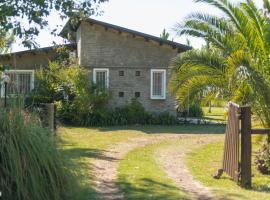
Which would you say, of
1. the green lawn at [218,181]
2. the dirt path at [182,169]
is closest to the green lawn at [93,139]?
the dirt path at [182,169]

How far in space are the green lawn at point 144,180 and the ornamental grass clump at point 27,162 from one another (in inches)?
75.3

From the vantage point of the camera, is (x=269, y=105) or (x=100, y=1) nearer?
(x=100, y=1)

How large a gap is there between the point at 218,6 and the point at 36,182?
A: 7.56 m

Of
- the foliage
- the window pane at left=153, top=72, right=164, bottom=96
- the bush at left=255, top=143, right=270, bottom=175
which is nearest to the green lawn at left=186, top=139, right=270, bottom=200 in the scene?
the bush at left=255, top=143, right=270, bottom=175

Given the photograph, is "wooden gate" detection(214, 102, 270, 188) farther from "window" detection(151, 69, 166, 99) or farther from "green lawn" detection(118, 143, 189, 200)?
"window" detection(151, 69, 166, 99)

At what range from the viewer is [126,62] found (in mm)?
25719

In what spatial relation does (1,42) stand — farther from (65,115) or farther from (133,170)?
(65,115)

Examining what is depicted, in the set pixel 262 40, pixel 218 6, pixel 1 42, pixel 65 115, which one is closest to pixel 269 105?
pixel 262 40

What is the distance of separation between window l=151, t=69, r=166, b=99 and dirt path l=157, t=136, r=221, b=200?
7662 millimetres

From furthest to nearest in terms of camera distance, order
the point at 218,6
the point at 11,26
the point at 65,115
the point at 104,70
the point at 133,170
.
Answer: the point at 104,70, the point at 65,115, the point at 218,6, the point at 133,170, the point at 11,26

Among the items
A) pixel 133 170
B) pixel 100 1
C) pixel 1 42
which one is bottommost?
pixel 133 170

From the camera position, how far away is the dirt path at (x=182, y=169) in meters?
8.56

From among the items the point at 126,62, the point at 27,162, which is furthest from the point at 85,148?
the point at 126,62

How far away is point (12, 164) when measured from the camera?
5910 mm
